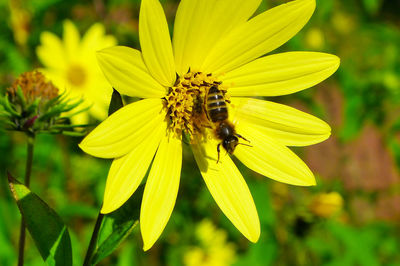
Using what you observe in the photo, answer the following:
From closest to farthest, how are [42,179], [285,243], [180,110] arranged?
1. [180,110]
2. [285,243]
3. [42,179]

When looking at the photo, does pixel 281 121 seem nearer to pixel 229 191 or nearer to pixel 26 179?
pixel 229 191

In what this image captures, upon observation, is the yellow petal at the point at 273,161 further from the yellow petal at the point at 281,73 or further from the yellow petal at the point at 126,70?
the yellow petal at the point at 126,70

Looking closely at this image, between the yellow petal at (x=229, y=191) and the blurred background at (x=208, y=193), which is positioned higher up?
the yellow petal at (x=229, y=191)

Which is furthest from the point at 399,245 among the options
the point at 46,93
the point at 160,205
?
the point at 46,93

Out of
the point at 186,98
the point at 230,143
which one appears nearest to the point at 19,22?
the point at 186,98

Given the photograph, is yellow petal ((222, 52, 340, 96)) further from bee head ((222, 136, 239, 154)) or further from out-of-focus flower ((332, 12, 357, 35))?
out-of-focus flower ((332, 12, 357, 35))

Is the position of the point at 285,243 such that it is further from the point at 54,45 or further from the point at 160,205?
the point at 54,45

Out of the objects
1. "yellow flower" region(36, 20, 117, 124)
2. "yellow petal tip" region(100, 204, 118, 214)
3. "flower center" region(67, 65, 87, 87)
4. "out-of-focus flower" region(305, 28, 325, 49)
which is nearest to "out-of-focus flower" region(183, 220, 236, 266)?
"yellow flower" region(36, 20, 117, 124)

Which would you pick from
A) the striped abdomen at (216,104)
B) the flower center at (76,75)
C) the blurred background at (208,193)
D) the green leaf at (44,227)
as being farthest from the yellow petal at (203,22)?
the flower center at (76,75)
